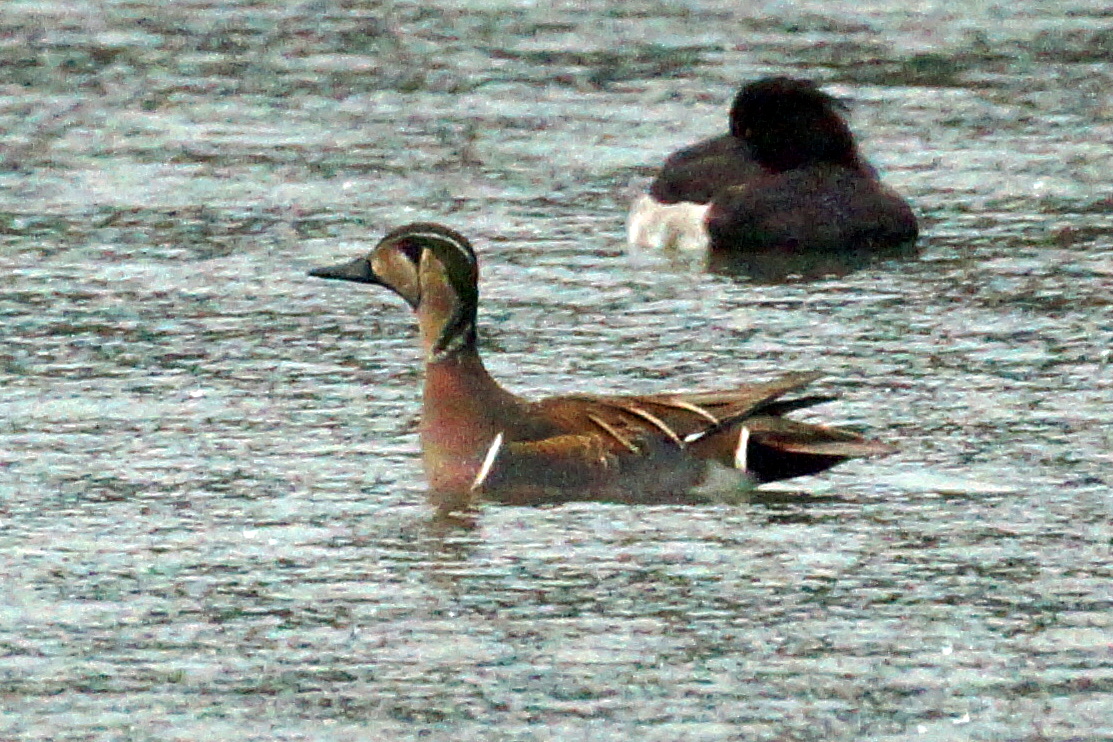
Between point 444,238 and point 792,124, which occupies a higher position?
point 444,238

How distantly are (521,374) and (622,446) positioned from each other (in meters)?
2.07

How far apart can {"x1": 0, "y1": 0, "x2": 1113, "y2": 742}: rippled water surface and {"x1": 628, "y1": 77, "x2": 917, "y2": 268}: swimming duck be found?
0.41m

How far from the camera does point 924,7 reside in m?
23.0

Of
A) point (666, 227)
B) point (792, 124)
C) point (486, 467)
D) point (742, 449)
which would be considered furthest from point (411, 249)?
point (792, 124)

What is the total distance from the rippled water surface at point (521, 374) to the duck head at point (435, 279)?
514 mm

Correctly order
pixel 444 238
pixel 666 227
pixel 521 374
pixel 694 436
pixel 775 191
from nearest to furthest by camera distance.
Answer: pixel 694 436
pixel 444 238
pixel 521 374
pixel 666 227
pixel 775 191

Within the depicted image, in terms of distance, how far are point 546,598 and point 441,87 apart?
11253mm

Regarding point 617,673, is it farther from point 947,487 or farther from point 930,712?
point 947,487

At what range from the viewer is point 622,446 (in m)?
10.7

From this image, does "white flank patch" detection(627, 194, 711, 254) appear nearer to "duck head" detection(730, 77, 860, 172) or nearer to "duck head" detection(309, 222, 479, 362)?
"duck head" detection(730, 77, 860, 172)

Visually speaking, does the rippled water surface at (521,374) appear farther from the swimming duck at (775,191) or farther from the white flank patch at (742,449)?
the swimming duck at (775,191)

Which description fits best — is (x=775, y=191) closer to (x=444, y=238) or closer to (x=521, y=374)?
(x=521, y=374)

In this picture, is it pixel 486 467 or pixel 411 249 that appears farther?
pixel 411 249

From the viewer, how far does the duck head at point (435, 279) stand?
11.2 m
